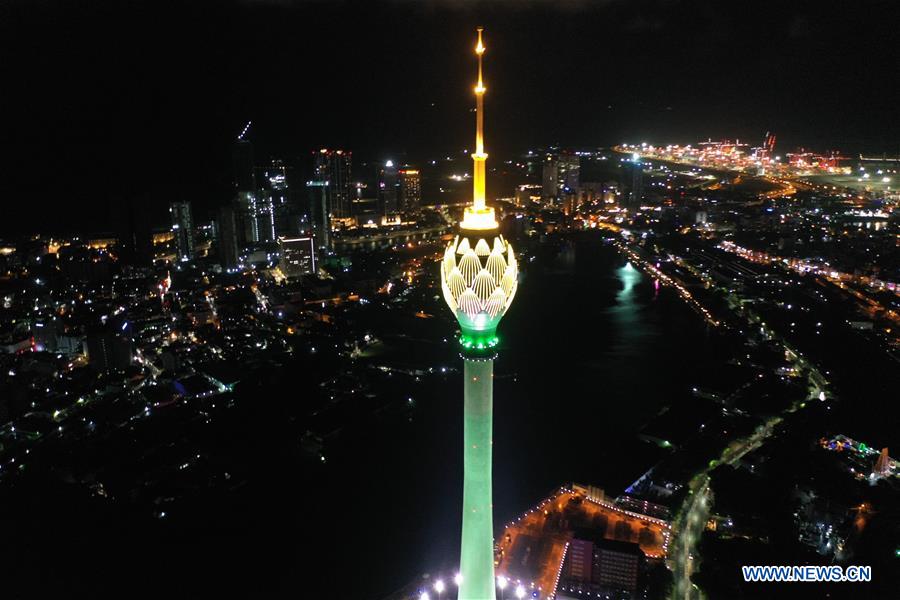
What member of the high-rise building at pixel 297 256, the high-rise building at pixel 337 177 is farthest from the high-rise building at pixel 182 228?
the high-rise building at pixel 337 177

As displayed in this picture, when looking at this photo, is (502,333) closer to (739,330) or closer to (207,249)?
(739,330)

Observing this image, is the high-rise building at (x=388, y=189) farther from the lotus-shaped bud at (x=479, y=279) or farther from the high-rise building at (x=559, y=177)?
the lotus-shaped bud at (x=479, y=279)

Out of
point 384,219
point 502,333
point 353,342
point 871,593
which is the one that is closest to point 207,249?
point 384,219

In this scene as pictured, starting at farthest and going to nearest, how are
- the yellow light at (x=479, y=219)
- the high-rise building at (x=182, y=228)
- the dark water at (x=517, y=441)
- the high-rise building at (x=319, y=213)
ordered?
the high-rise building at (x=319, y=213) → the high-rise building at (x=182, y=228) → the dark water at (x=517, y=441) → the yellow light at (x=479, y=219)

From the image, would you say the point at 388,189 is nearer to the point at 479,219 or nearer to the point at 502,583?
the point at 502,583

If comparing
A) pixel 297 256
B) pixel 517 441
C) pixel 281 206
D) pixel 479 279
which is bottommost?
pixel 517 441

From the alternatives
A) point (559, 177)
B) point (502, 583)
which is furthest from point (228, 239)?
point (559, 177)
